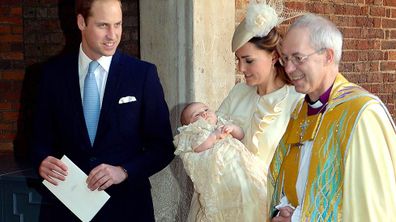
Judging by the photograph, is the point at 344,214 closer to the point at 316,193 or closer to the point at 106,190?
the point at 316,193

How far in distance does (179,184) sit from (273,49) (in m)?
1.90

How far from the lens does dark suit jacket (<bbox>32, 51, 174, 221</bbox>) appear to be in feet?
11.5

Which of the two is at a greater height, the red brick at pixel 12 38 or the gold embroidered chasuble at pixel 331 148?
the red brick at pixel 12 38

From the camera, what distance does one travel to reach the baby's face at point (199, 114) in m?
3.97

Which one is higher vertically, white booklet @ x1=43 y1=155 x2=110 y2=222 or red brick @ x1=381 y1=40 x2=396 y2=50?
red brick @ x1=381 y1=40 x2=396 y2=50

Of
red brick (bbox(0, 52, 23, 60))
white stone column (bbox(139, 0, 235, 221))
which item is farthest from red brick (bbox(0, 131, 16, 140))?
white stone column (bbox(139, 0, 235, 221))

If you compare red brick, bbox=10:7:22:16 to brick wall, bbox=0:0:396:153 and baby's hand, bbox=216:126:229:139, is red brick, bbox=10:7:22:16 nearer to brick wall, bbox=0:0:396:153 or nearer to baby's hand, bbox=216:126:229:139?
brick wall, bbox=0:0:396:153

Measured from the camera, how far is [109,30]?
11.5 ft

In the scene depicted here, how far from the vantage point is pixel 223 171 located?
3.83m

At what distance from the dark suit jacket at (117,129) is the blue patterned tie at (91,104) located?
32mm

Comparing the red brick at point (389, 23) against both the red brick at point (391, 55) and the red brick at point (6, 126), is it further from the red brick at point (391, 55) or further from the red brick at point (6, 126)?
the red brick at point (6, 126)

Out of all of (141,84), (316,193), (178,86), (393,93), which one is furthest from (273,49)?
(393,93)

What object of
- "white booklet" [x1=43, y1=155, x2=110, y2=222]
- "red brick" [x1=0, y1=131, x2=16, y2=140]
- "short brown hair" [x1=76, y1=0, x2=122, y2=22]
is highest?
"short brown hair" [x1=76, y1=0, x2=122, y2=22]

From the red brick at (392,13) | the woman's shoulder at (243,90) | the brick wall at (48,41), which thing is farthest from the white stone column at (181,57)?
the red brick at (392,13)
